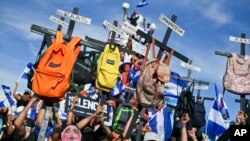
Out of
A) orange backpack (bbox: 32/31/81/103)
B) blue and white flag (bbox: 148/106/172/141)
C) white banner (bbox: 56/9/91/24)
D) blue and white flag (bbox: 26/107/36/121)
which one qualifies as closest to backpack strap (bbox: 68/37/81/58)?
orange backpack (bbox: 32/31/81/103)

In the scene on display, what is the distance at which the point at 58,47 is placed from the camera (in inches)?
234

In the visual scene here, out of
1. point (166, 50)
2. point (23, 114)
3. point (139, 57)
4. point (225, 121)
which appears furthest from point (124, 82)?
point (23, 114)

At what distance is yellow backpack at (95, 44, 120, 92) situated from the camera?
685 centimetres

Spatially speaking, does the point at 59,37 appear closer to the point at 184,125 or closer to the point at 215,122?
the point at 184,125

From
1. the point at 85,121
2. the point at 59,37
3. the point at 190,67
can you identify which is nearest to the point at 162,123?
the point at 190,67

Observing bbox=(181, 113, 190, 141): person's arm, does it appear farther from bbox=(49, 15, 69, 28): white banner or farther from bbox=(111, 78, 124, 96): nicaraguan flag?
bbox=(111, 78, 124, 96): nicaraguan flag

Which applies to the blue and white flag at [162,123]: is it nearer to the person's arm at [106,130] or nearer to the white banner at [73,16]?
the person's arm at [106,130]

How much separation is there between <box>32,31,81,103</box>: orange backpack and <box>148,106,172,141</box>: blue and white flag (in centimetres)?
313

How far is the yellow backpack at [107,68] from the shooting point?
6.85 meters

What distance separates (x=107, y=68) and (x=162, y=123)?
234 cm

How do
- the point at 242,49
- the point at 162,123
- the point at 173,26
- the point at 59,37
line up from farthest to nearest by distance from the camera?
the point at 162,123, the point at 242,49, the point at 173,26, the point at 59,37

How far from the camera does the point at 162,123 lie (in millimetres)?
8531

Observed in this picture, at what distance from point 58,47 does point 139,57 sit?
242 inches

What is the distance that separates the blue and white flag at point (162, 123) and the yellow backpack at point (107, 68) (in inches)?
77.5
